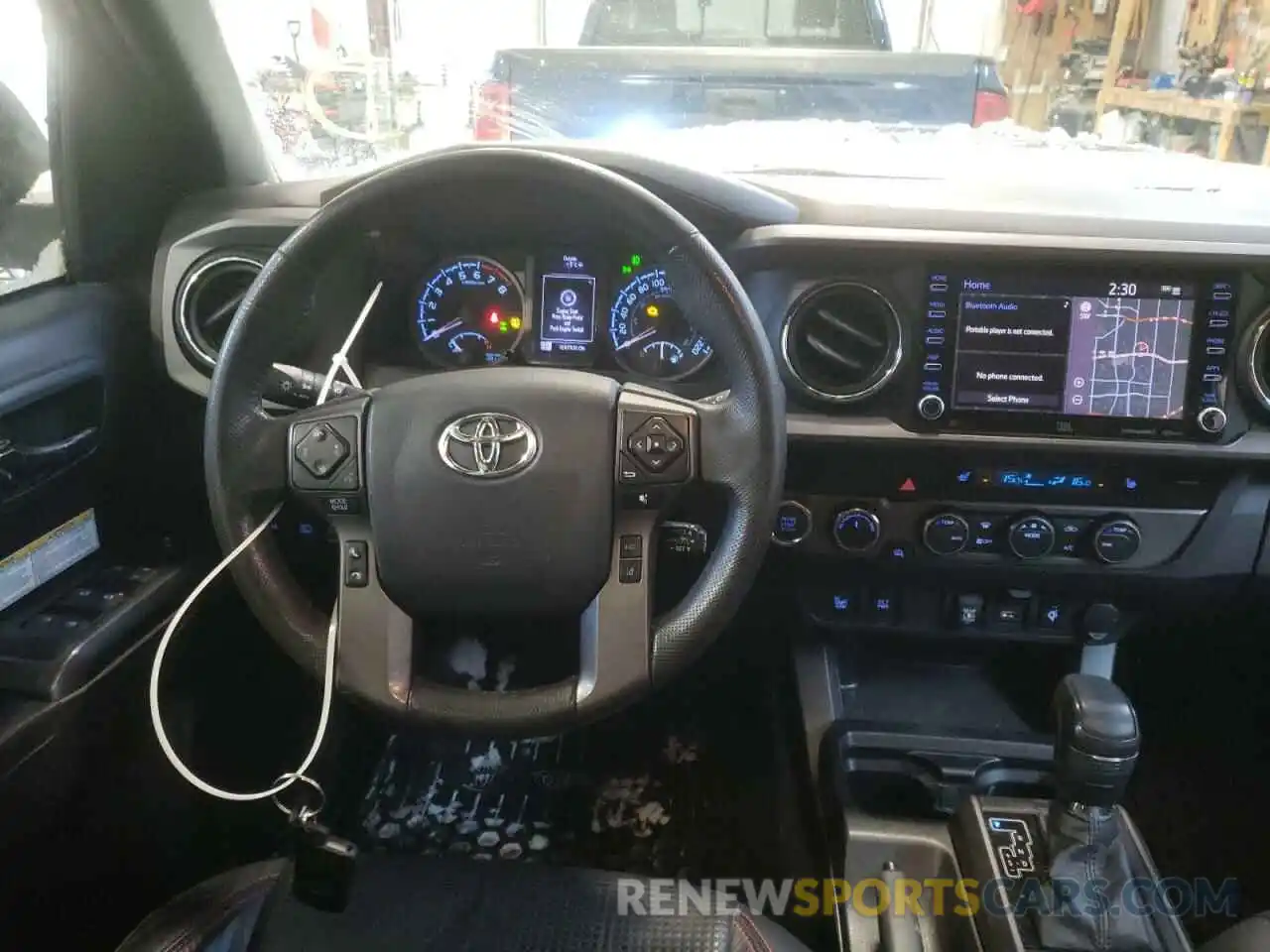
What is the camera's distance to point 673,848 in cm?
171

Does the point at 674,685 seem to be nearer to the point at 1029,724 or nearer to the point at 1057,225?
the point at 1029,724

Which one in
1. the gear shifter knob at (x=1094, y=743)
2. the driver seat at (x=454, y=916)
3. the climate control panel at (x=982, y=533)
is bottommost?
the driver seat at (x=454, y=916)

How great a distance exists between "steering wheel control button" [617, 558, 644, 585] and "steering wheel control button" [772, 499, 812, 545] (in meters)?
0.36

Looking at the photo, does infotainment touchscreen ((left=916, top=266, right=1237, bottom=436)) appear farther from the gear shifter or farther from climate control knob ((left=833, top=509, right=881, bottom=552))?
the gear shifter

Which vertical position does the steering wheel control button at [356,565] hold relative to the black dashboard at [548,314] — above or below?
below

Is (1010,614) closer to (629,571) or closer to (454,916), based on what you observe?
(629,571)

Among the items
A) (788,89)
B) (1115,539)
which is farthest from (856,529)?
(788,89)

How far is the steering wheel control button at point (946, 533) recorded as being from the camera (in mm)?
1370

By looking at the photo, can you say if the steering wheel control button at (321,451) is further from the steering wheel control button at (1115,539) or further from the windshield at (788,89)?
the steering wheel control button at (1115,539)

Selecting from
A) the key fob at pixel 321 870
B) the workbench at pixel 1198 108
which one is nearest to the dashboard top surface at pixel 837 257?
the key fob at pixel 321 870

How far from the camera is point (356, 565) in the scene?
1.08 m

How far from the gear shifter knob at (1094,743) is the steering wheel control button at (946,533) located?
25 cm

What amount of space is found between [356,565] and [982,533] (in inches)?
29.9

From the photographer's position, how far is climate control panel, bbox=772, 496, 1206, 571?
4.50ft
